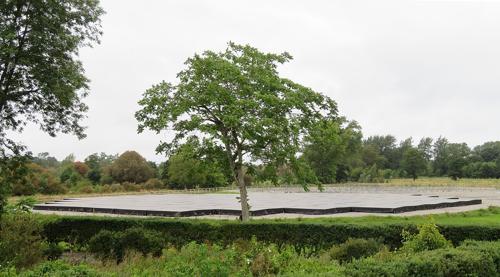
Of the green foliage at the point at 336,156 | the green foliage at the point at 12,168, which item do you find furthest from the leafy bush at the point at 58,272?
the green foliage at the point at 336,156

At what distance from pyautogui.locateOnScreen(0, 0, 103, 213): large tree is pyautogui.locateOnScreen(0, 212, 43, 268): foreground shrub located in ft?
8.69

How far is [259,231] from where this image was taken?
14.9 m

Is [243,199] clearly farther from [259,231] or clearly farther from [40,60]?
[40,60]

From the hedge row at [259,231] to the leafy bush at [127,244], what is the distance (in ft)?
5.72

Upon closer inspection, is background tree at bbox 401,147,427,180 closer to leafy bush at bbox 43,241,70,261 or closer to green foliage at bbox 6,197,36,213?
leafy bush at bbox 43,241,70,261

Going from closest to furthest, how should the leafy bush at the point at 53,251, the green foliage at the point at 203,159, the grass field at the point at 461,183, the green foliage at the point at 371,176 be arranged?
the leafy bush at the point at 53,251, the green foliage at the point at 203,159, the grass field at the point at 461,183, the green foliage at the point at 371,176

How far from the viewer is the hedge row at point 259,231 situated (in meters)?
13.1

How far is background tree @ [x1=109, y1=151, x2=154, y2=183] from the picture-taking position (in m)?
79.5

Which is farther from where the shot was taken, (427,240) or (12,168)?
(12,168)

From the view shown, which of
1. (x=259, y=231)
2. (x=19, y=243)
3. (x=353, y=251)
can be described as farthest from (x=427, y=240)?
(x=19, y=243)

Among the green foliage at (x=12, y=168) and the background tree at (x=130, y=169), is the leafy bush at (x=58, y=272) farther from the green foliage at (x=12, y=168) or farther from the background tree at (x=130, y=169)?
the background tree at (x=130, y=169)

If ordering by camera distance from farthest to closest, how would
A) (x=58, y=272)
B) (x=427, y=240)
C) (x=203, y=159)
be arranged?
1. (x=203, y=159)
2. (x=427, y=240)
3. (x=58, y=272)

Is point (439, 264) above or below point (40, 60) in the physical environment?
below

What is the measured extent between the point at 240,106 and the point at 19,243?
28.3 ft
